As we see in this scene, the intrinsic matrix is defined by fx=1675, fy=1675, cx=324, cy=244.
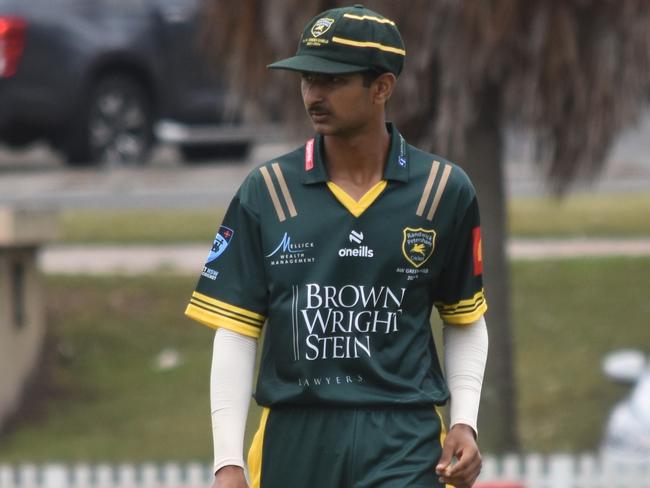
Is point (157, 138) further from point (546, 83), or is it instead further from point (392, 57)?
point (392, 57)

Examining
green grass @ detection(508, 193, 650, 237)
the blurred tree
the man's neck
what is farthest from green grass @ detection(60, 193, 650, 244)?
the man's neck

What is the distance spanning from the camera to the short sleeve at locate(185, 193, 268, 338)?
374cm

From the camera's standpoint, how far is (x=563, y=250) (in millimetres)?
12094

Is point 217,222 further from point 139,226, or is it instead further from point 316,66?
point 316,66

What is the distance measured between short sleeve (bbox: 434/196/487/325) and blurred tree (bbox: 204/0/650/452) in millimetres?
4052

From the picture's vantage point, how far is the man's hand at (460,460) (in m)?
3.64

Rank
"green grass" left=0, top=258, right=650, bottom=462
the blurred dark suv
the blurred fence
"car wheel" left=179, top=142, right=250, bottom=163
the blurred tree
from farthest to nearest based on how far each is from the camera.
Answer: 1. "car wheel" left=179, top=142, right=250, bottom=163
2. the blurred dark suv
3. "green grass" left=0, top=258, right=650, bottom=462
4. the blurred tree
5. the blurred fence

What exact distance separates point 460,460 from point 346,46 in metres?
0.94

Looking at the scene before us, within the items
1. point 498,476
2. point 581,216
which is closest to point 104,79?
point 581,216

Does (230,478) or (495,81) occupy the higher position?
(495,81)

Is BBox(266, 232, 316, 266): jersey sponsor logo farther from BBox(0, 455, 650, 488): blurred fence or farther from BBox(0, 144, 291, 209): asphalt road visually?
BBox(0, 144, 291, 209): asphalt road

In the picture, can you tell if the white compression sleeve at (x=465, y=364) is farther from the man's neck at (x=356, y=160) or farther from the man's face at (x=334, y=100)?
the man's face at (x=334, y=100)

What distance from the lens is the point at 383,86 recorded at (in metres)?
3.73

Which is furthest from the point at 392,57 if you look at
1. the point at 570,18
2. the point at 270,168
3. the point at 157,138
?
the point at 157,138
